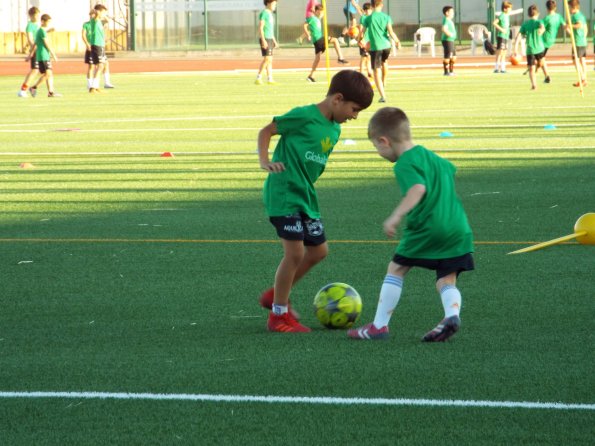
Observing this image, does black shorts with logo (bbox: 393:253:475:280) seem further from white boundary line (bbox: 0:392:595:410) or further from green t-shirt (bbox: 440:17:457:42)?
green t-shirt (bbox: 440:17:457:42)

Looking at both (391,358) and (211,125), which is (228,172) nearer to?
(211,125)

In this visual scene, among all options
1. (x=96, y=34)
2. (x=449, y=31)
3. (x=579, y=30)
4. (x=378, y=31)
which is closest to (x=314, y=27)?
(x=449, y=31)

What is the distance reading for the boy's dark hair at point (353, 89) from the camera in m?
6.84

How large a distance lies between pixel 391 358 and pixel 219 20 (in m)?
56.5

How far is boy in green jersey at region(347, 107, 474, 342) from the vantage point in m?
6.36

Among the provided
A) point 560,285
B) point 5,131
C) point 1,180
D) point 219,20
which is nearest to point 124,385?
point 560,285

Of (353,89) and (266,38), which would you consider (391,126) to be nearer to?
(353,89)

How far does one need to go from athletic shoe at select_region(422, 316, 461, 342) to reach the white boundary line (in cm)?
104

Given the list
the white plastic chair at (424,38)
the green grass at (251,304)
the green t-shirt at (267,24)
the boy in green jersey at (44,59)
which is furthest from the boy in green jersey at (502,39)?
the green grass at (251,304)

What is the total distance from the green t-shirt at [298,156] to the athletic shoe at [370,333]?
705mm

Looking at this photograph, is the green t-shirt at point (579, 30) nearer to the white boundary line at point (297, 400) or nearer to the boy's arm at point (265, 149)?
the boy's arm at point (265, 149)

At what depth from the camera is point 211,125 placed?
70.4ft

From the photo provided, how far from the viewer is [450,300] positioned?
6.49 meters

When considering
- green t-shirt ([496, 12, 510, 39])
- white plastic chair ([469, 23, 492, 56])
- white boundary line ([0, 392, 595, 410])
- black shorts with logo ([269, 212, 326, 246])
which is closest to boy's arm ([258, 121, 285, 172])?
black shorts with logo ([269, 212, 326, 246])
